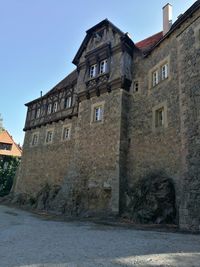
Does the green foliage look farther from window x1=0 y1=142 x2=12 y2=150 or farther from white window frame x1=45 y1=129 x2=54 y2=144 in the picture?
white window frame x1=45 y1=129 x2=54 y2=144

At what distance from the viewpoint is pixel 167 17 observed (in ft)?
48.5

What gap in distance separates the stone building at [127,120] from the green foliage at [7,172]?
864 centimetres

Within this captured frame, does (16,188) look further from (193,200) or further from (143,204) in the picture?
(193,200)

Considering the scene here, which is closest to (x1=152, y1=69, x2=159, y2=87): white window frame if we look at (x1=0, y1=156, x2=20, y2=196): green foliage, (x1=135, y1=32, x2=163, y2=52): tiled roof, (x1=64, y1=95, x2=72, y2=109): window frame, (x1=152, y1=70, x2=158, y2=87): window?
(x1=152, y1=70, x2=158, y2=87): window

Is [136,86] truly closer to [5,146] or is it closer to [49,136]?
[49,136]

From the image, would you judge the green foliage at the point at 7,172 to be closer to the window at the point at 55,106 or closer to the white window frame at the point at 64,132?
the window at the point at 55,106

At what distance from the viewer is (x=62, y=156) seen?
708 inches

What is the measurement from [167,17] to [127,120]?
6.42m

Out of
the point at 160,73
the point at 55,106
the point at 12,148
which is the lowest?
the point at 12,148

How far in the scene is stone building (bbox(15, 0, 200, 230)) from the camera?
9187 mm

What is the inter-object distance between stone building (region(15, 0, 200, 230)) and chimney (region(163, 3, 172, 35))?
65 millimetres

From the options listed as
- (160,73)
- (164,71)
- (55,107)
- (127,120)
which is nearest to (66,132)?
(55,107)

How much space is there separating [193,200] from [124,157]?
5.54m

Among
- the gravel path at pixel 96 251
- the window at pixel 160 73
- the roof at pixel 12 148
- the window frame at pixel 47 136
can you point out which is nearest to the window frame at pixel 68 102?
the window frame at pixel 47 136
